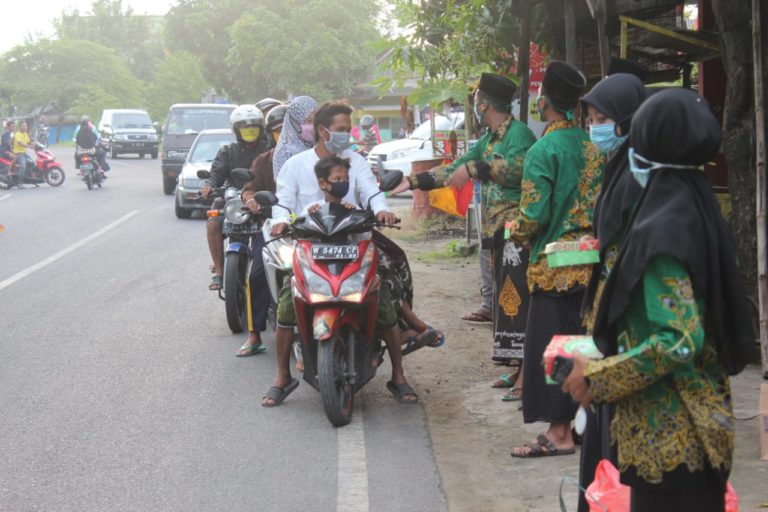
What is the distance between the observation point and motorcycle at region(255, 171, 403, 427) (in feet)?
18.9

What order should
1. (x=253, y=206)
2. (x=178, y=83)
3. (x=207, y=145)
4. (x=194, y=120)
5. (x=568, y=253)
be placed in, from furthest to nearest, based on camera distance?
(x=178, y=83), (x=194, y=120), (x=207, y=145), (x=253, y=206), (x=568, y=253)

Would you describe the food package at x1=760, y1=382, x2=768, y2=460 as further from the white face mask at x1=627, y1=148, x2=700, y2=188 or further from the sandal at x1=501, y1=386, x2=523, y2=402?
the white face mask at x1=627, y1=148, x2=700, y2=188

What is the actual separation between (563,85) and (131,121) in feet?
135

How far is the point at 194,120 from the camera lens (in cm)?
2481

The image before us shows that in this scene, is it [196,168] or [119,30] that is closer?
[196,168]

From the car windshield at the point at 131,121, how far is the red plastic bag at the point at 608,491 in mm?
42736

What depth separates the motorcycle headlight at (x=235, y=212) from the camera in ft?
26.8

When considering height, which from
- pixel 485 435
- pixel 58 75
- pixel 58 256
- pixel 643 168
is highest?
pixel 58 75

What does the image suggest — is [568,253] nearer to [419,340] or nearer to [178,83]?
[419,340]

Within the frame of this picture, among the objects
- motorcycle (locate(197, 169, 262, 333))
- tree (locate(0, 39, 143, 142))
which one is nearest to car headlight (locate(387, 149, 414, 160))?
motorcycle (locate(197, 169, 262, 333))

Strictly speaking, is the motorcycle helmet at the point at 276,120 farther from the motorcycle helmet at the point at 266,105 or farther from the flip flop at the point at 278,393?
the flip flop at the point at 278,393

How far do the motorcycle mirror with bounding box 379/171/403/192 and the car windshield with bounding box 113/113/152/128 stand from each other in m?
39.5

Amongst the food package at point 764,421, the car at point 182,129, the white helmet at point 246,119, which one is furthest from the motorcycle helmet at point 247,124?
the car at point 182,129

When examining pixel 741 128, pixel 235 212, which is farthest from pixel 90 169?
pixel 741 128
